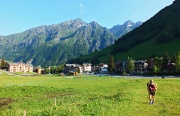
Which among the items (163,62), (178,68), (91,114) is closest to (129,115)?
(91,114)

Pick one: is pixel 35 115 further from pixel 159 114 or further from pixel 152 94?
pixel 152 94

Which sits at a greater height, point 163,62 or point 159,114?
point 163,62

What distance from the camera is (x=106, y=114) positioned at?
26.5 metres

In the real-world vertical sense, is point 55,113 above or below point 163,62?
below

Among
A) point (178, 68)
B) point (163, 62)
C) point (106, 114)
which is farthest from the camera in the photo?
point (163, 62)

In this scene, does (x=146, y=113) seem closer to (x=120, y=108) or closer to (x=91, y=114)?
(x=120, y=108)

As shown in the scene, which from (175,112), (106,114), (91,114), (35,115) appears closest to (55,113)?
(35,115)

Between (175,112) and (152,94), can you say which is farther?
(152,94)

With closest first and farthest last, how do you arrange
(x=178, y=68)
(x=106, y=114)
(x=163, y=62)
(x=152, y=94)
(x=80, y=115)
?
1. (x=80, y=115)
2. (x=106, y=114)
3. (x=152, y=94)
4. (x=178, y=68)
5. (x=163, y=62)

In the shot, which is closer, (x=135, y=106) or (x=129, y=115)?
(x=129, y=115)

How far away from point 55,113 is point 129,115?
7.97 m

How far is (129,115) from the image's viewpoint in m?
26.4

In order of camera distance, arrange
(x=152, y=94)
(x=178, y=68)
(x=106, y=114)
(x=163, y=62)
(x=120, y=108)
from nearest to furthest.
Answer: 1. (x=106, y=114)
2. (x=120, y=108)
3. (x=152, y=94)
4. (x=178, y=68)
5. (x=163, y=62)

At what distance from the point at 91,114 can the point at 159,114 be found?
7.57 meters
